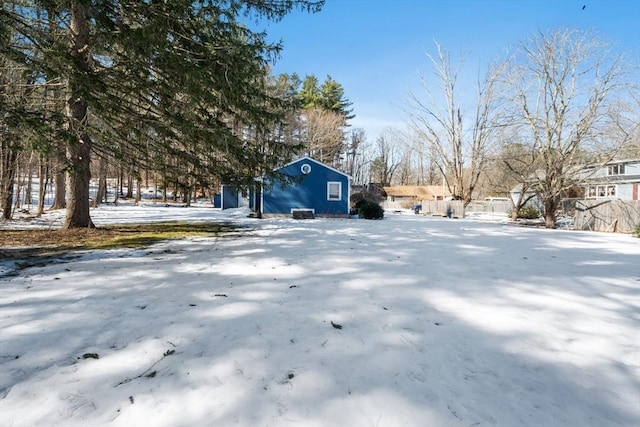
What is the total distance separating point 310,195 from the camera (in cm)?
1891

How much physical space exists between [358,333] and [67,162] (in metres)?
5.79

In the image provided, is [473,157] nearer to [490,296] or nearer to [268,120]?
[268,120]

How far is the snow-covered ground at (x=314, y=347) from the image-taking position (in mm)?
1826

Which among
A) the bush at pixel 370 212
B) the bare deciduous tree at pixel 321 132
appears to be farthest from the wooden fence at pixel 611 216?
the bare deciduous tree at pixel 321 132

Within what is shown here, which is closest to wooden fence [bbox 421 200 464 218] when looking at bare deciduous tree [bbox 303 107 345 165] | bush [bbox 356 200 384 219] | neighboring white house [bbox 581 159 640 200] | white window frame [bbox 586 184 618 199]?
bush [bbox 356 200 384 219]

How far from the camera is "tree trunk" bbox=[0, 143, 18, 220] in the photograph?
10961mm

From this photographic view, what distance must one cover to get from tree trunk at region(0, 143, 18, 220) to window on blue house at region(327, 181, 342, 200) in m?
13.9

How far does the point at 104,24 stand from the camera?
5676 mm

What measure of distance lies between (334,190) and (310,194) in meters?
1.56

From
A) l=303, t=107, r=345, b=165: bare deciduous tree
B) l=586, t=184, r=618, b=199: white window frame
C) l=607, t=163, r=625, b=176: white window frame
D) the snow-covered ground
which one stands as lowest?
the snow-covered ground

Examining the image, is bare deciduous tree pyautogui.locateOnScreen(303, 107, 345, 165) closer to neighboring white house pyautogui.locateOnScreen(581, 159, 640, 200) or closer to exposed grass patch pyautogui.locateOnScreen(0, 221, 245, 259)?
neighboring white house pyautogui.locateOnScreen(581, 159, 640, 200)

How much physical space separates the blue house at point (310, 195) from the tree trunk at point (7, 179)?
10148 mm

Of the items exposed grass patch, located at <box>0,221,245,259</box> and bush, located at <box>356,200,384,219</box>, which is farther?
bush, located at <box>356,200,384,219</box>

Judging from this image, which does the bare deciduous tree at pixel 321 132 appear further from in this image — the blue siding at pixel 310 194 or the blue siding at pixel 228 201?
the blue siding at pixel 310 194
